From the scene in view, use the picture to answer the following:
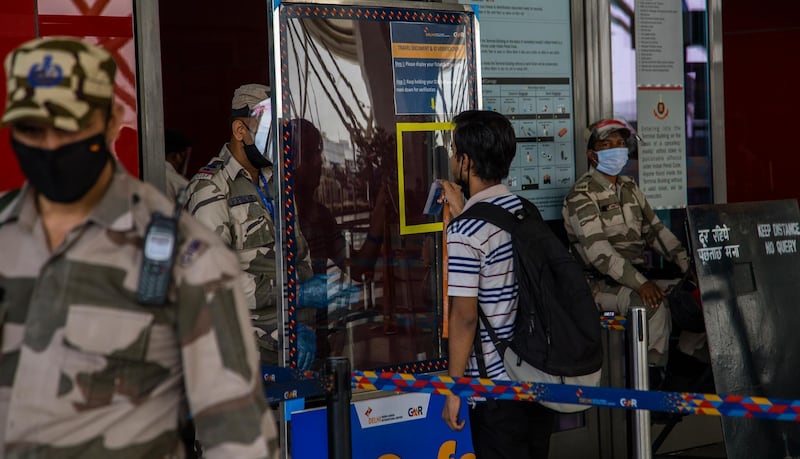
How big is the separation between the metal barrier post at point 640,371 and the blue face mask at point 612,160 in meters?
1.41

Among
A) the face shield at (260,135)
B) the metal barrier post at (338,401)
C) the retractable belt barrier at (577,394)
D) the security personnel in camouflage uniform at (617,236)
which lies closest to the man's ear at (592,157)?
the security personnel in camouflage uniform at (617,236)

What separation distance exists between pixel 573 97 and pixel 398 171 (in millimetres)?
1733

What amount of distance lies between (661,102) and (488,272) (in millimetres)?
2933

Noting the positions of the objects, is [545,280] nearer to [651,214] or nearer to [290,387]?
[290,387]

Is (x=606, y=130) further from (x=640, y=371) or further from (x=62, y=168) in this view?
(x=62, y=168)

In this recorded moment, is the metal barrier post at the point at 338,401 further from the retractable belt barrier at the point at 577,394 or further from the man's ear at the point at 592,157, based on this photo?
the man's ear at the point at 592,157

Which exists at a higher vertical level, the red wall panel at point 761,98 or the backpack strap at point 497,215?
the red wall panel at point 761,98

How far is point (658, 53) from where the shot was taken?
5875 mm

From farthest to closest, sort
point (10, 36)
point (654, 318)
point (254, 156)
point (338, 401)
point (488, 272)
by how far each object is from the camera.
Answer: point (654, 318), point (254, 156), point (10, 36), point (488, 272), point (338, 401)

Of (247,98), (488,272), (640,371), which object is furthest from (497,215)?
(247,98)

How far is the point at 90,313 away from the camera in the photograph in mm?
1745

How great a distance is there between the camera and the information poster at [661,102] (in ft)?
19.1

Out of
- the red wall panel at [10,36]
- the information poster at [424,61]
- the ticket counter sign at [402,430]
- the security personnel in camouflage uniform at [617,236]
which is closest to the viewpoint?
the red wall panel at [10,36]

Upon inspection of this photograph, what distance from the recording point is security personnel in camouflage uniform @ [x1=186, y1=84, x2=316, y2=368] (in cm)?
430
